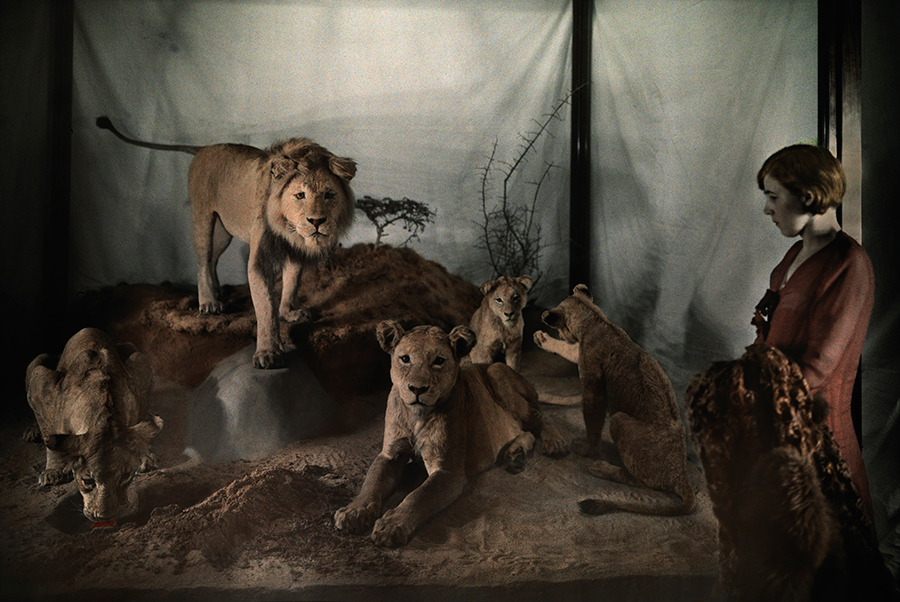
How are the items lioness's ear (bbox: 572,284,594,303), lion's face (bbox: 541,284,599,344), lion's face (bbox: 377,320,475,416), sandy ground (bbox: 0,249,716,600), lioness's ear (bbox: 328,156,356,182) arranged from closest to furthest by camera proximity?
1. sandy ground (bbox: 0,249,716,600)
2. lion's face (bbox: 377,320,475,416)
3. lioness's ear (bbox: 328,156,356,182)
4. lion's face (bbox: 541,284,599,344)
5. lioness's ear (bbox: 572,284,594,303)

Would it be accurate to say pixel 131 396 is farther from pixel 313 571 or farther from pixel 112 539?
pixel 313 571

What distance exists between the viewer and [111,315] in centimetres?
292

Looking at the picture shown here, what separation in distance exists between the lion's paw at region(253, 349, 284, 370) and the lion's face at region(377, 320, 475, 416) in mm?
521

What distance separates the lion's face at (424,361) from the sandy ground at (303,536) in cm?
37

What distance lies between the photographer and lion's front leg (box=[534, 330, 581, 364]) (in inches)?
130

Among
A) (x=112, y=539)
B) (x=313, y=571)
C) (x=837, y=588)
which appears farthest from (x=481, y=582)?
(x=112, y=539)

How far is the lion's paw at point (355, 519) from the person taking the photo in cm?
244

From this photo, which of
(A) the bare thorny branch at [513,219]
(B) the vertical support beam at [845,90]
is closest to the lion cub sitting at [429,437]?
(A) the bare thorny branch at [513,219]

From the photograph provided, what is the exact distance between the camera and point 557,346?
336 cm

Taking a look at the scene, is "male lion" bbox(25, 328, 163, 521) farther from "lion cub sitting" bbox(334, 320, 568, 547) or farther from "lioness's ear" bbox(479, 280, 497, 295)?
"lioness's ear" bbox(479, 280, 497, 295)

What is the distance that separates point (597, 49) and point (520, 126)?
2.15ft

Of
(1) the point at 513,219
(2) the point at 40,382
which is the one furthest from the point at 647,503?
A: (2) the point at 40,382

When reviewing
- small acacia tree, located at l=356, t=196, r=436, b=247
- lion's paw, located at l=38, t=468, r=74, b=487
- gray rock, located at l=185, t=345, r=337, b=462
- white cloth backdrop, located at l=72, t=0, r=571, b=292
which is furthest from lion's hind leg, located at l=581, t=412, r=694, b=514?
lion's paw, located at l=38, t=468, r=74, b=487

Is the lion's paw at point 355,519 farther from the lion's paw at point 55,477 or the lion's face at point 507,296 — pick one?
the lion's face at point 507,296
